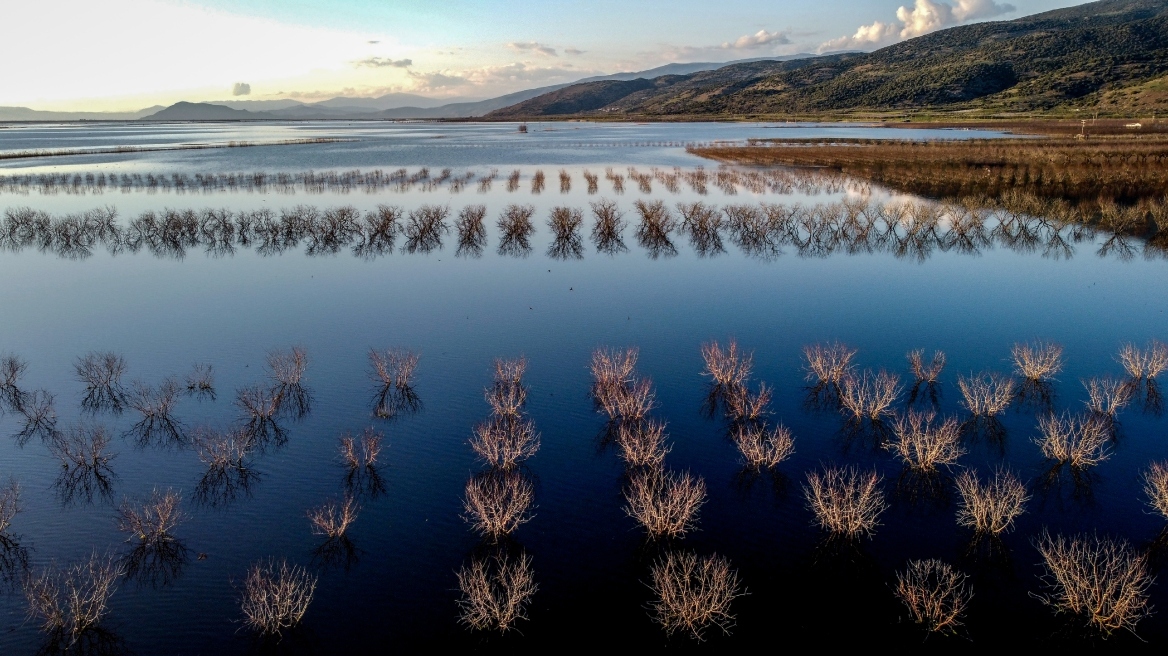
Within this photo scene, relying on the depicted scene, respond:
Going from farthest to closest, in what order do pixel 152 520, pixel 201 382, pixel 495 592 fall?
pixel 201 382 < pixel 152 520 < pixel 495 592

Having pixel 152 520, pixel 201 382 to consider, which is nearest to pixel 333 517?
Result: pixel 152 520

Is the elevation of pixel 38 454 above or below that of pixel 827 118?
below

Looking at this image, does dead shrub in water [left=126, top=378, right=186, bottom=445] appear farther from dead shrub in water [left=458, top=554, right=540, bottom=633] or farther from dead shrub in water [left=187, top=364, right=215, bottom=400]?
dead shrub in water [left=458, top=554, right=540, bottom=633]

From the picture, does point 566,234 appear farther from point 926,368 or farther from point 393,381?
point 926,368

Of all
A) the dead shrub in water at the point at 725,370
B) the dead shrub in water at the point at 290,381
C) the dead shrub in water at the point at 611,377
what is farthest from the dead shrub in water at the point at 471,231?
the dead shrub in water at the point at 725,370

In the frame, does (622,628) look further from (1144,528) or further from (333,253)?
(333,253)

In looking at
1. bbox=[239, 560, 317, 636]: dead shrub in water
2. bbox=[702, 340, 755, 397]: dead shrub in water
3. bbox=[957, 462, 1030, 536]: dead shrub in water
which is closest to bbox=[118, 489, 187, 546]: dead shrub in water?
bbox=[239, 560, 317, 636]: dead shrub in water

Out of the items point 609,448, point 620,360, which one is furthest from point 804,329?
point 609,448

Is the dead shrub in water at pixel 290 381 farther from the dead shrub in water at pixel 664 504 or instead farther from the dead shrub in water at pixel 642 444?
the dead shrub in water at pixel 664 504
